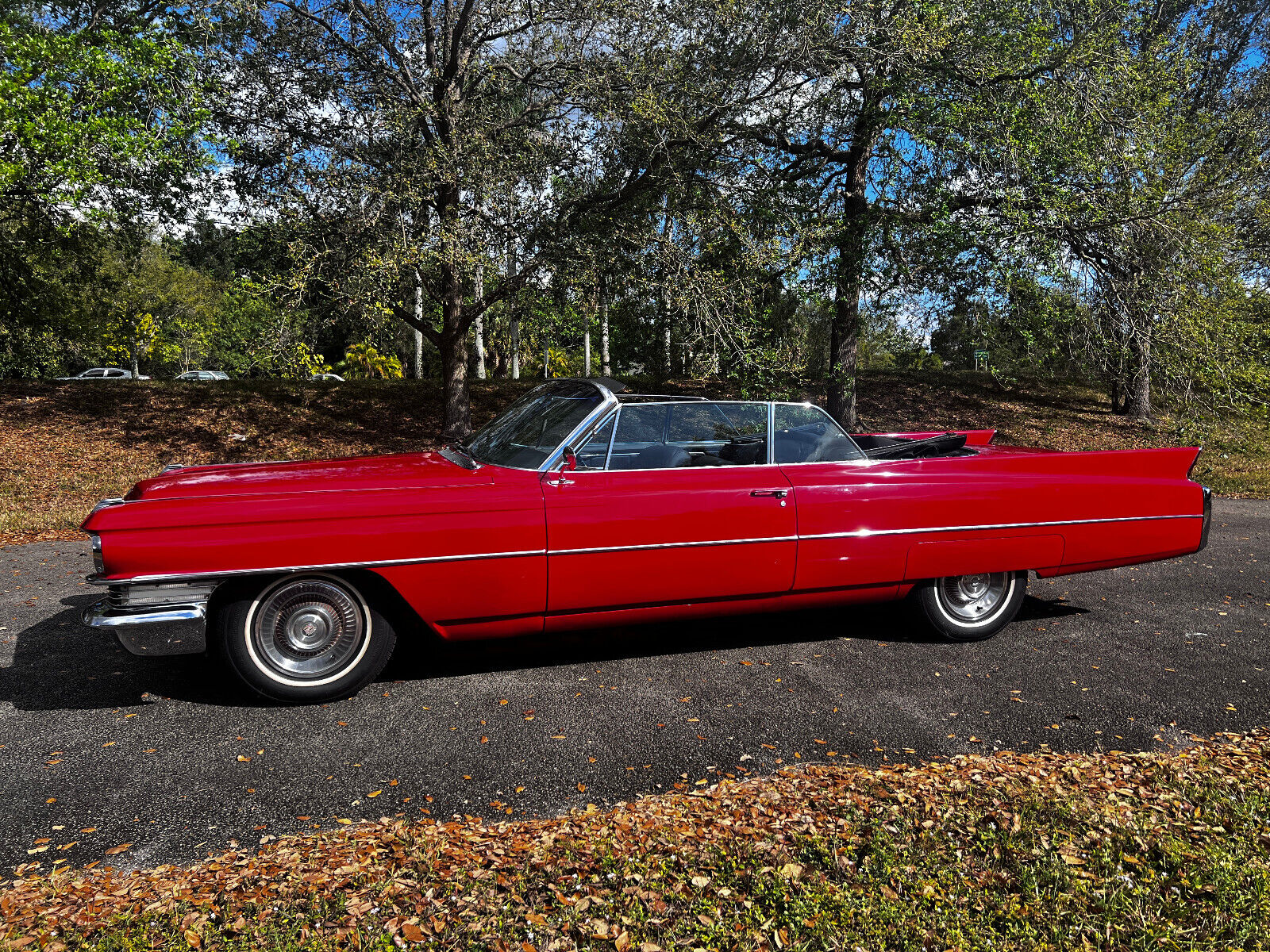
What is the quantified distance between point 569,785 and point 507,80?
11489 mm

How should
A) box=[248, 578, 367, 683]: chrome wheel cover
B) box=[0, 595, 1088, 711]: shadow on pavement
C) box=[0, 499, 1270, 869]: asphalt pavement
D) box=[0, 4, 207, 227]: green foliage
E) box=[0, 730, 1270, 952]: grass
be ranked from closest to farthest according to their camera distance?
box=[0, 730, 1270, 952]: grass, box=[0, 499, 1270, 869]: asphalt pavement, box=[248, 578, 367, 683]: chrome wheel cover, box=[0, 595, 1088, 711]: shadow on pavement, box=[0, 4, 207, 227]: green foliage

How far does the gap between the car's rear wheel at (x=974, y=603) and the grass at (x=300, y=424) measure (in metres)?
7.12

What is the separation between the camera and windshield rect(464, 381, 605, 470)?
14.1 ft

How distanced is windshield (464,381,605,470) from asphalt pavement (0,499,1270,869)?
→ 1.18 m

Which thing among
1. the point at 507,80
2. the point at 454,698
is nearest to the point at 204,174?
the point at 507,80

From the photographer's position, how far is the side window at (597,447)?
4.24 m

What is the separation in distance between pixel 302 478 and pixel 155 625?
0.94 meters

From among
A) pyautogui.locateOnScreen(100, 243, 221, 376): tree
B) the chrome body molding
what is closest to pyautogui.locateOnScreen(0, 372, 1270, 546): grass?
the chrome body molding

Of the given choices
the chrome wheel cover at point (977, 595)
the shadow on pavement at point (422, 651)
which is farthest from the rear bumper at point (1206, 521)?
the chrome wheel cover at point (977, 595)

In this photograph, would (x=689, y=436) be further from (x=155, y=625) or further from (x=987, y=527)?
(x=155, y=625)

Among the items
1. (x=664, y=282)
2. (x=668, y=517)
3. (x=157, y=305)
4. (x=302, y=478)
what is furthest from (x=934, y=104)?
(x=157, y=305)

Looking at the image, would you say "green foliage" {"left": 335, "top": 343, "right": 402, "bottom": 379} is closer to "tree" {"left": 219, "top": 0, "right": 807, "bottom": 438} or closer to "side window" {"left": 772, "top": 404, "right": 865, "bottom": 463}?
"tree" {"left": 219, "top": 0, "right": 807, "bottom": 438}

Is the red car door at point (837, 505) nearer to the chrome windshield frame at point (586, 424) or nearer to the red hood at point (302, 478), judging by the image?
the chrome windshield frame at point (586, 424)

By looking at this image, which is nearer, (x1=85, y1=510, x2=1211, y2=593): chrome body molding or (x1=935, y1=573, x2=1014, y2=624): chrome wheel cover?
(x1=85, y1=510, x2=1211, y2=593): chrome body molding
